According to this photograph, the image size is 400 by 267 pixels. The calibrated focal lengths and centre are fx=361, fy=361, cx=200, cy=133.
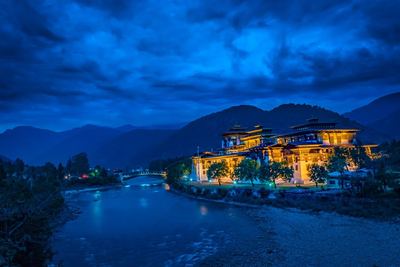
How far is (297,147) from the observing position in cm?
6331

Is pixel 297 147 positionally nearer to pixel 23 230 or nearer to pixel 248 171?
pixel 248 171

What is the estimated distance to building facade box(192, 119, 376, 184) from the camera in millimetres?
63219

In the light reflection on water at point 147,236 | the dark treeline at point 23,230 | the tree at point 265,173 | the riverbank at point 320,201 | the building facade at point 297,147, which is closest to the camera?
the dark treeline at point 23,230

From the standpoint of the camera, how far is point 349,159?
2424 inches

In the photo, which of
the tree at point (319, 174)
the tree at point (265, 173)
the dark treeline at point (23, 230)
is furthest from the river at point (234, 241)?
the tree at point (265, 173)

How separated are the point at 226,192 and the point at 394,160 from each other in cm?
2900

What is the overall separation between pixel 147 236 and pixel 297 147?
35.9 meters

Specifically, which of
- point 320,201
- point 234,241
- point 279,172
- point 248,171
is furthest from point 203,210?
point 234,241

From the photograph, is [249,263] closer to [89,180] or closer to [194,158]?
[194,158]

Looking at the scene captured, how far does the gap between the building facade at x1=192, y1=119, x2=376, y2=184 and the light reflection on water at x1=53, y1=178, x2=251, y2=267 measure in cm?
1725

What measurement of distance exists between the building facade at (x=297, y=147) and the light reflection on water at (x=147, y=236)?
17248 millimetres

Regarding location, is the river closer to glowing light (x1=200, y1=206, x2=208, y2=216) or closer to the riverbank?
the riverbank

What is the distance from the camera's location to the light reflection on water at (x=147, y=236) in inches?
1111

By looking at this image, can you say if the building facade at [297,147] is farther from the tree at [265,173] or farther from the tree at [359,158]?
the tree at [265,173]
